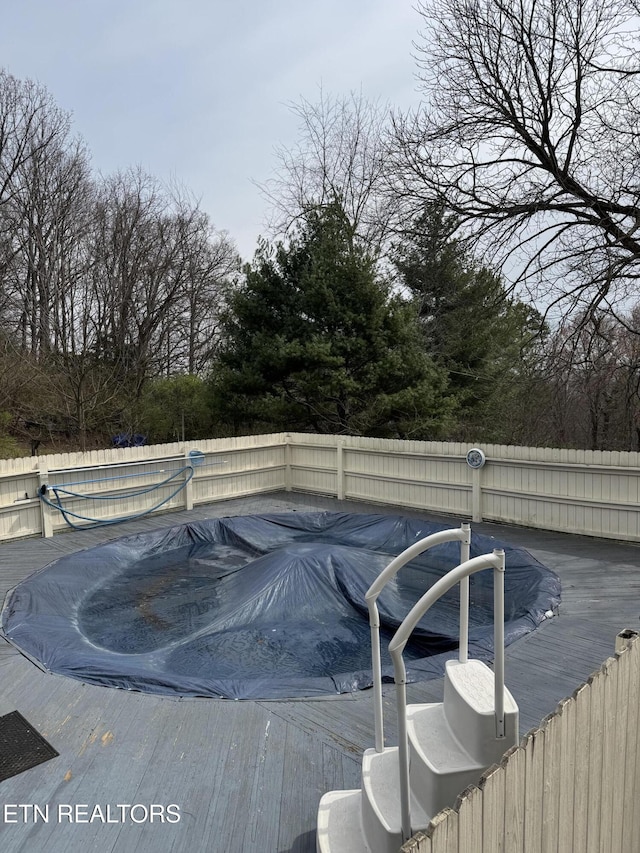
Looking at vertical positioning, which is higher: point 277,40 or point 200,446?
point 277,40

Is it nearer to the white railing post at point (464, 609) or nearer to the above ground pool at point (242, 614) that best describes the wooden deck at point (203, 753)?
the above ground pool at point (242, 614)

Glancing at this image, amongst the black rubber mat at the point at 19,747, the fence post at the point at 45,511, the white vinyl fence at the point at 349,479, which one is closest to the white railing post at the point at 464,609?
the black rubber mat at the point at 19,747

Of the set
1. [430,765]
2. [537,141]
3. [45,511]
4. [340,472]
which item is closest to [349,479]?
[340,472]

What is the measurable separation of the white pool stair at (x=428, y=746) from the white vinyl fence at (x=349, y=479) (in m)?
5.72

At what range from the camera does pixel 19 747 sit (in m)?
3.26

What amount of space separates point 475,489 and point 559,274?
354 cm

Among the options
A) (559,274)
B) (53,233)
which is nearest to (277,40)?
(559,274)

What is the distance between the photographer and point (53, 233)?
1812 centimetres

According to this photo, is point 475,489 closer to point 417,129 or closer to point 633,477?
point 633,477

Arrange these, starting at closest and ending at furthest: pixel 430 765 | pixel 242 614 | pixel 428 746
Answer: pixel 430 765 < pixel 428 746 < pixel 242 614

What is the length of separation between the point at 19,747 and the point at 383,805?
2313mm

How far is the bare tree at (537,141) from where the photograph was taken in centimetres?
828

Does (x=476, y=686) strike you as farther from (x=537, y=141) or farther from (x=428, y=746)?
(x=537, y=141)

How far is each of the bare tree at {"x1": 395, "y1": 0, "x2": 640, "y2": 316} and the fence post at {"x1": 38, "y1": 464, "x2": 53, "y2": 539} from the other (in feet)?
23.9
